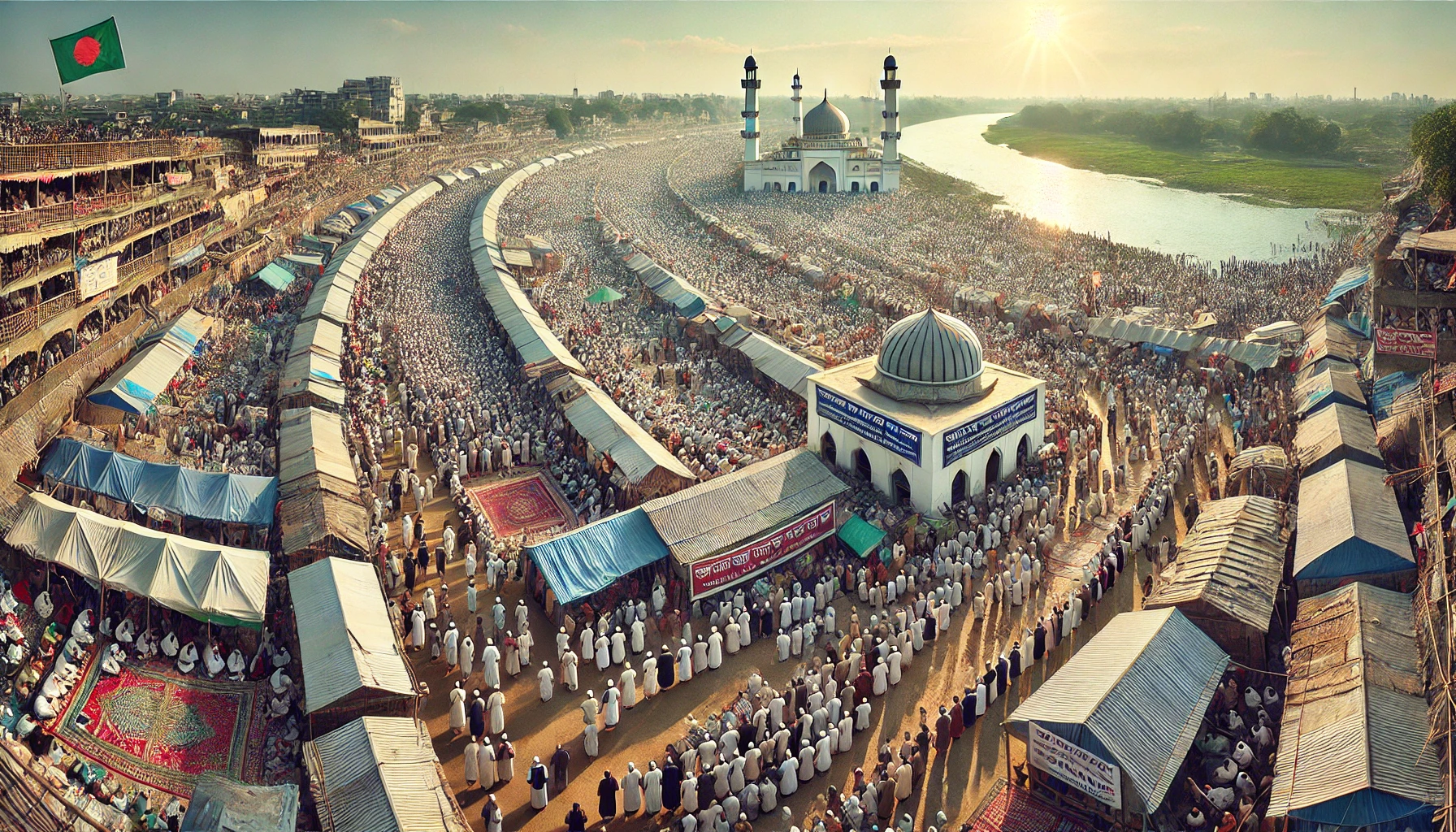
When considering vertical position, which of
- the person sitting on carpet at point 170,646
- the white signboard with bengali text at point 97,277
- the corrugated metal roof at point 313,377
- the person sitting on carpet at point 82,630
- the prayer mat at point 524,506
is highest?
the white signboard with bengali text at point 97,277

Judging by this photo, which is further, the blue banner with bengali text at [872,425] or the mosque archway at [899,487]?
the mosque archway at [899,487]

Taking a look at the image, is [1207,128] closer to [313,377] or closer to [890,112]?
[890,112]

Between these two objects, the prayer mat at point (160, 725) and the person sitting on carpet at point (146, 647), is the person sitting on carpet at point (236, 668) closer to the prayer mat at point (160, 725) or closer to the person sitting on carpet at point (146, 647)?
the prayer mat at point (160, 725)

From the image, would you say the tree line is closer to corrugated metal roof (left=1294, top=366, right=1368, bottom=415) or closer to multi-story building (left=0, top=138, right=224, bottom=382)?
corrugated metal roof (left=1294, top=366, right=1368, bottom=415)

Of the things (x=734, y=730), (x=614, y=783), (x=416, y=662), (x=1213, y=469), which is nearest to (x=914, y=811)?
(x=734, y=730)

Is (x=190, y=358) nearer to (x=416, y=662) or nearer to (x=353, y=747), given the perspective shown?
(x=416, y=662)

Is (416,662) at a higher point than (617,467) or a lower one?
lower

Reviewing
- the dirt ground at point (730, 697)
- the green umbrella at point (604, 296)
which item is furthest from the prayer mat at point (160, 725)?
the green umbrella at point (604, 296)
